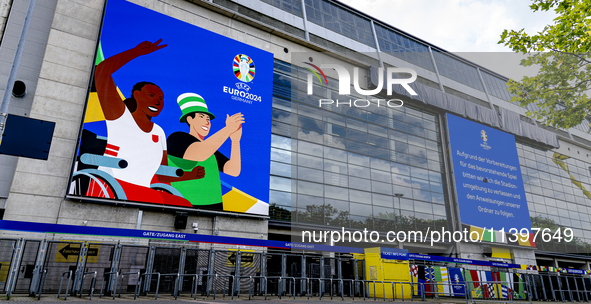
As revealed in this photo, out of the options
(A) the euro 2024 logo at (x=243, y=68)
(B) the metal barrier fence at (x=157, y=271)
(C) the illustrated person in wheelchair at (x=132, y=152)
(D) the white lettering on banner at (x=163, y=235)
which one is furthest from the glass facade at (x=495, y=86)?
(D) the white lettering on banner at (x=163, y=235)

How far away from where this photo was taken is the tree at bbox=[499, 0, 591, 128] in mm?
12097

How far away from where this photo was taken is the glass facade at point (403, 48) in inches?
1409

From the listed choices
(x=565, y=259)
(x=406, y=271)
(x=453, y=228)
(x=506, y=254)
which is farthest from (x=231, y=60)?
(x=565, y=259)

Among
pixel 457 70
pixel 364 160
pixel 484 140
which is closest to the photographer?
pixel 364 160

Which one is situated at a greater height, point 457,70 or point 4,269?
point 457,70

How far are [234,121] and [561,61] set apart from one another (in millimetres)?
17413

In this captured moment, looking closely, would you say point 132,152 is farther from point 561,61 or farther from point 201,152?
point 561,61

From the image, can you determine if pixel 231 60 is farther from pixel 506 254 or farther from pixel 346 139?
pixel 506 254

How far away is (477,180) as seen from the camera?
34.2 metres

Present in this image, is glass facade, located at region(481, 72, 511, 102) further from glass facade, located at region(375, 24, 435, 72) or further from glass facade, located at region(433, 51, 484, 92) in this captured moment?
glass facade, located at region(375, 24, 435, 72)

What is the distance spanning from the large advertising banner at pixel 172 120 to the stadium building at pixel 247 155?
0.09 m

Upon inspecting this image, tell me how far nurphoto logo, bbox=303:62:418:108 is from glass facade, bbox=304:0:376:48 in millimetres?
3954

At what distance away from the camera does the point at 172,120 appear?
805 inches

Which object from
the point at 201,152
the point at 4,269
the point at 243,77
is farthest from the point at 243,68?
the point at 4,269
